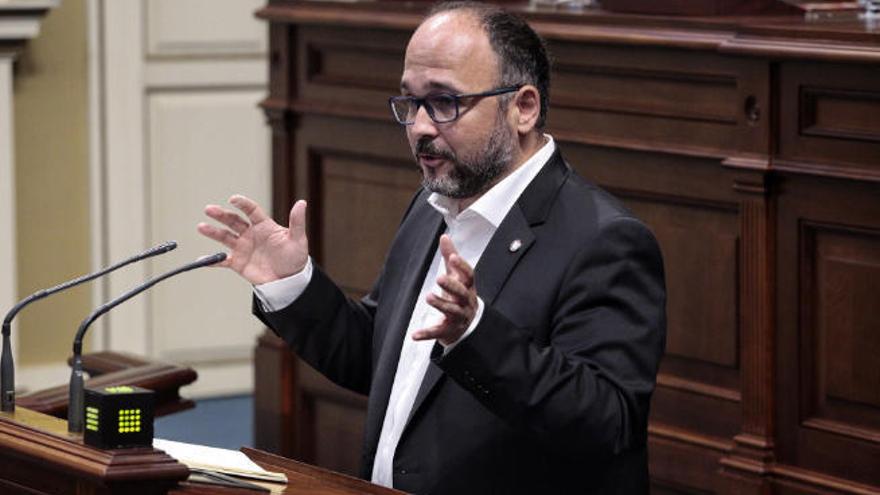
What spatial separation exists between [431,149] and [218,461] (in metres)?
0.53

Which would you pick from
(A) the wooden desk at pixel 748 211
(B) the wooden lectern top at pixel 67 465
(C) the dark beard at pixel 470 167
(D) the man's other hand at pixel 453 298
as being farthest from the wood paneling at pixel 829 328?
(B) the wooden lectern top at pixel 67 465

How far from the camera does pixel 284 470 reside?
8.25 feet

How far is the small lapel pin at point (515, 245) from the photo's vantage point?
8.52ft

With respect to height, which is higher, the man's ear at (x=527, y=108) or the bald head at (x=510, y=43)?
the bald head at (x=510, y=43)

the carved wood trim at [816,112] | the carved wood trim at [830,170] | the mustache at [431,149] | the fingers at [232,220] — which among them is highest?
the mustache at [431,149]

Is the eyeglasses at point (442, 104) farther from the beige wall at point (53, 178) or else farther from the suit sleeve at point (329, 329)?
the beige wall at point (53, 178)

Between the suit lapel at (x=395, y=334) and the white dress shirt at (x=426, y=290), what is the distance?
0.04 ft

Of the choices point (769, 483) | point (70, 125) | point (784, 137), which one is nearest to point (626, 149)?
point (784, 137)

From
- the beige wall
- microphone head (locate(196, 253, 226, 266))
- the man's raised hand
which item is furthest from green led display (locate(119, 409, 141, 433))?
the beige wall

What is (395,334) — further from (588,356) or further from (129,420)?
(129,420)

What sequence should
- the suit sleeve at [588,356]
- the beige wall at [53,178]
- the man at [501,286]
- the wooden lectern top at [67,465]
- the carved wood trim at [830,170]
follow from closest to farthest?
the wooden lectern top at [67,465]
the suit sleeve at [588,356]
the man at [501,286]
the carved wood trim at [830,170]
the beige wall at [53,178]

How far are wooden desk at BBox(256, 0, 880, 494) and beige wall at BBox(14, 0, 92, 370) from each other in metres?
1.83

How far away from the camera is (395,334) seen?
271 centimetres

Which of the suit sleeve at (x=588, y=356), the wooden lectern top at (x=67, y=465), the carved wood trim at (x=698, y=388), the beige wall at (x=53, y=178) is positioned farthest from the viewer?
the beige wall at (x=53, y=178)
